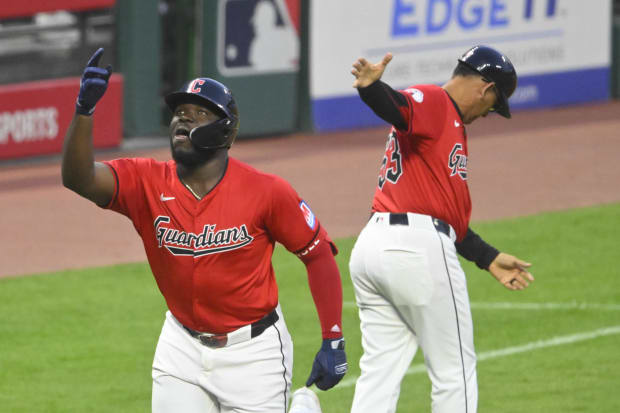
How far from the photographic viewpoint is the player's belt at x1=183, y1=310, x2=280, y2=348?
4660mm

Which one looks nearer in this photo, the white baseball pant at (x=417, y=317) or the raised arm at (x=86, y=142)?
the raised arm at (x=86, y=142)

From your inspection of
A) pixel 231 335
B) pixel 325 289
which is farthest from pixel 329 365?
pixel 231 335

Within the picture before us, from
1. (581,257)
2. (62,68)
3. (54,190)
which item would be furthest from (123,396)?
(62,68)

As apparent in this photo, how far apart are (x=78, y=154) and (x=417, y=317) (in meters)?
1.94

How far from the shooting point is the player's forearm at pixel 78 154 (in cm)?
429

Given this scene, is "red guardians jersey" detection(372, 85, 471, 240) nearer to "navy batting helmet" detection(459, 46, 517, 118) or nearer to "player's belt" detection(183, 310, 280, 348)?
"navy batting helmet" detection(459, 46, 517, 118)

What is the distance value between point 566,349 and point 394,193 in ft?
10.3

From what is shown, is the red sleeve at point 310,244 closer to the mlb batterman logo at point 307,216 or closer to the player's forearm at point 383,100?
the mlb batterman logo at point 307,216

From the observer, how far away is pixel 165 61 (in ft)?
59.5

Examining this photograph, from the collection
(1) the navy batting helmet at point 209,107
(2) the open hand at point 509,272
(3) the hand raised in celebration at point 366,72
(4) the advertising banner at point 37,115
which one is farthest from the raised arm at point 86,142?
(4) the advertising banner at point 37,115

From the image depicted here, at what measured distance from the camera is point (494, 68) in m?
5.71

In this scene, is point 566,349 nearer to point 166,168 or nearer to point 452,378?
point 452,378

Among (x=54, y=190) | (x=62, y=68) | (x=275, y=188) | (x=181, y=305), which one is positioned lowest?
(x=54, y=190)

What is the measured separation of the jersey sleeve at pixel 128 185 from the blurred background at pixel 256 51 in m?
11.0
